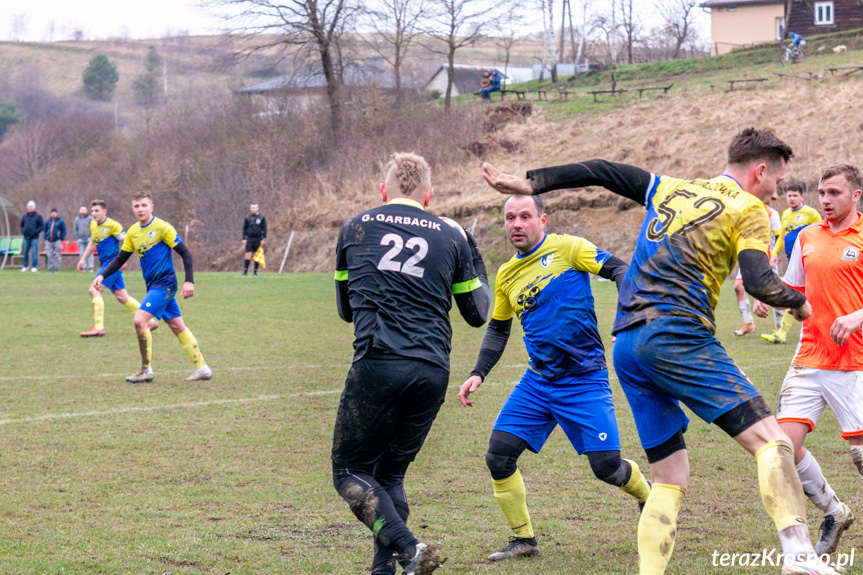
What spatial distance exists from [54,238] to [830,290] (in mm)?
29225

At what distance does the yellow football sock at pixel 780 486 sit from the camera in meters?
3.17

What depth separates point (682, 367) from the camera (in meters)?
3.41

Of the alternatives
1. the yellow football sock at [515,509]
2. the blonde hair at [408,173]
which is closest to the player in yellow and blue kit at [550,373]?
the yellow football sock at [515,509]

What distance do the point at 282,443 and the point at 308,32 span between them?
36989mm

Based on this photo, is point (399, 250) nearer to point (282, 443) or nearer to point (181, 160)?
point (282, 443)

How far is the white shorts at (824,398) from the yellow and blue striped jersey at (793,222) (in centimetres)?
711

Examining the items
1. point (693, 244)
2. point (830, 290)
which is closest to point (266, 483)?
point (693, 244)

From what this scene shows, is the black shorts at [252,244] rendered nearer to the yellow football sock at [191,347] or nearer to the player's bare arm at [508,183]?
the yellow football sock at [191,347]

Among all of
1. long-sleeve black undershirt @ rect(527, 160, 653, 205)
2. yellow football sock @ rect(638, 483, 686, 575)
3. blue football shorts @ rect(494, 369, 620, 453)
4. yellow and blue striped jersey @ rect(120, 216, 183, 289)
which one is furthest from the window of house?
yellow football sock @ rect(638, 483, 686, 575)

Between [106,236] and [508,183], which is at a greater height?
[508,183]

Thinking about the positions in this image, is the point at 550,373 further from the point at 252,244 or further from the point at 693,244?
the point at 252,244

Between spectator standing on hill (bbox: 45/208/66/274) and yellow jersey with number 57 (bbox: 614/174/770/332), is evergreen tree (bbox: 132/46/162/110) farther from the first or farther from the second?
yellow jersey with number 57 (bbox: 614/174/770/332)

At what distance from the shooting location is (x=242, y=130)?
4609 centimetres

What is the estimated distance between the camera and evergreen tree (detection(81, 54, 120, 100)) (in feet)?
321
